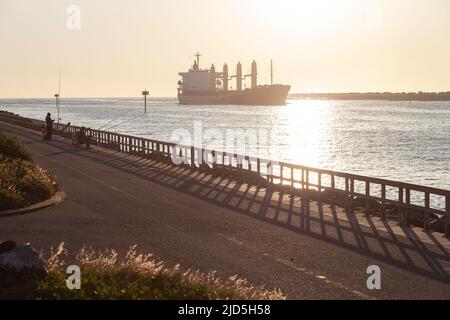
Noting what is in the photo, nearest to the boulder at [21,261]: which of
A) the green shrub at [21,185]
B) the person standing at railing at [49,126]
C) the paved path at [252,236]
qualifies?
the paved path at [252,236]

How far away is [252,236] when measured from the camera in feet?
58.5

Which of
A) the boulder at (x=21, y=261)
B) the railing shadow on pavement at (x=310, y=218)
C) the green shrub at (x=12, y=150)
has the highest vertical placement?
the green shrub at (x=12, y=150)

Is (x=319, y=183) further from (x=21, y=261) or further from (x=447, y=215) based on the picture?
(x=21, y=261)

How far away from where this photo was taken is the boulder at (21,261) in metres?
11.7

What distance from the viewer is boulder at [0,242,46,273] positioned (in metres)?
11.7

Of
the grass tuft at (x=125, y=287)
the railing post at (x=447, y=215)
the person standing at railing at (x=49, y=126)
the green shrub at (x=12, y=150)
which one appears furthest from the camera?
the person standing at railing at (x=49, y=126)

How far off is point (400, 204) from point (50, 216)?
986cm

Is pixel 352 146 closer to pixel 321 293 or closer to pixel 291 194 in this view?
pixel 291 194

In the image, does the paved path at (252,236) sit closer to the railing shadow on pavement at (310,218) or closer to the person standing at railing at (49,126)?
the railing shadow on pavement at (310,218)

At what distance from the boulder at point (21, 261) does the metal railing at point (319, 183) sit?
10.5m

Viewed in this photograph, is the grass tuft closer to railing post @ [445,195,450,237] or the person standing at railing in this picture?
railing post @ [445,195,450,237]

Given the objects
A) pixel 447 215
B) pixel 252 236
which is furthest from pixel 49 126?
pixel 447 215

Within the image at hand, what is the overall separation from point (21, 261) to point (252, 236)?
7.26 meters
